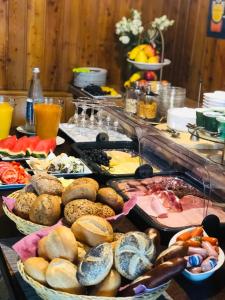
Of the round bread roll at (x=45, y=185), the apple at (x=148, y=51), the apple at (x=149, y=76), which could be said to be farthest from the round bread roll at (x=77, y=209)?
the apple at (x=148, y=51)

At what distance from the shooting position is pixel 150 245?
0.95m

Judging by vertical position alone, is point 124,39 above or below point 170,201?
above

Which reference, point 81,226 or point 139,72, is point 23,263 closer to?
point 81,226

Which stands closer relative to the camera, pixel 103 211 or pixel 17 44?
pixel 103 211

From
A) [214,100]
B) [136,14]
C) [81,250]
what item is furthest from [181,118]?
[136,14]

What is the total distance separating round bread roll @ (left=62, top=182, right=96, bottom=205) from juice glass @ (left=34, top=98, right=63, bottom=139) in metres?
0.94

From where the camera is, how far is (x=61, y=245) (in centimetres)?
94

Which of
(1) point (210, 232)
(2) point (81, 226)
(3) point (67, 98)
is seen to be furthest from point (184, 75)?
(2) point (81, 226)

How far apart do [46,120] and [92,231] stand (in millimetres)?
1155

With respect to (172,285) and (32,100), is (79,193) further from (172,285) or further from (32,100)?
(32,100)

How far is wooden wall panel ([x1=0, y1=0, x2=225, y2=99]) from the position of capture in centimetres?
366

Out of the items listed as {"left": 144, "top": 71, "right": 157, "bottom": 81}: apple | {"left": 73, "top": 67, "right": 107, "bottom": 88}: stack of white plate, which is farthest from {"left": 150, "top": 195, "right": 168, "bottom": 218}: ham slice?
{"left": 73, "top": 67, "right": 107, "bottom": 88}: stack of white plate

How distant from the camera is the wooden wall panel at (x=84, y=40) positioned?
366 centimetres

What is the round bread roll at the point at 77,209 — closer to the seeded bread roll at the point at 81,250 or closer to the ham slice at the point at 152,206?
the seeded bread roll at the point at 81,250
